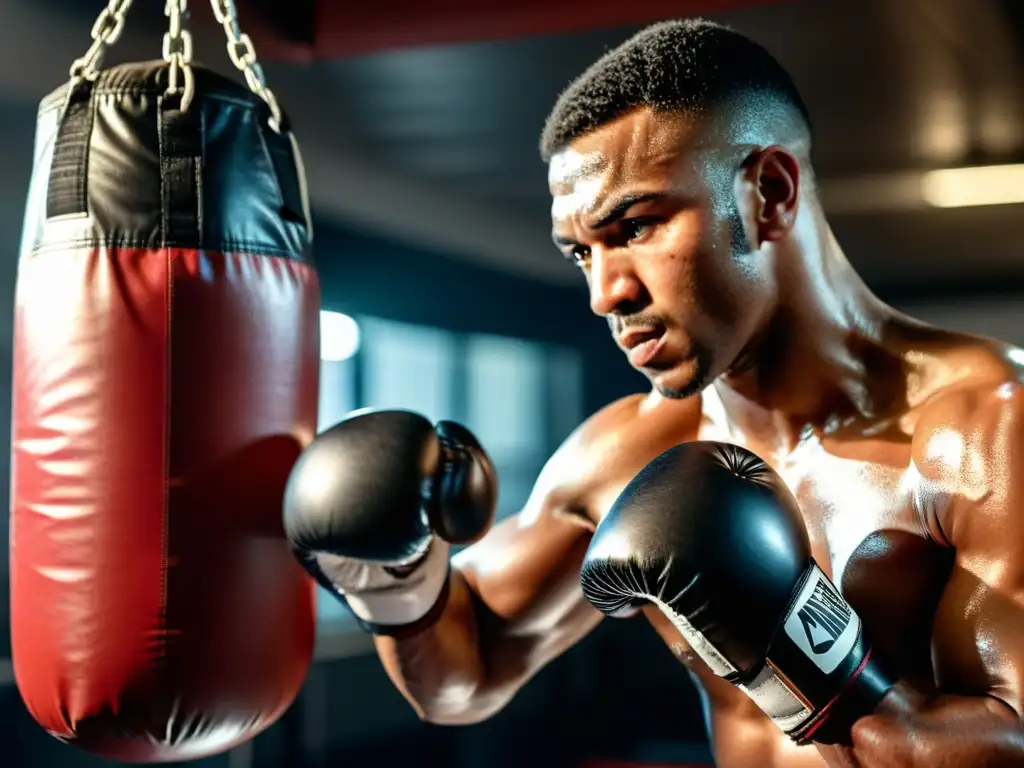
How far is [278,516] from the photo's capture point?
1546mm

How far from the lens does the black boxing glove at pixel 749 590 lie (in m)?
1.22

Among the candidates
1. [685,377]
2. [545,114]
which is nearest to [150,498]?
[685,377]

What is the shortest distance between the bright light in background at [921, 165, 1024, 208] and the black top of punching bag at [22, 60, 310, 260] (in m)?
2.24

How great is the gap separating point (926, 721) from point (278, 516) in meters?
0.86

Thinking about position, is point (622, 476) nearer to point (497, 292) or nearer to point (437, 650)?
point (437, 650)

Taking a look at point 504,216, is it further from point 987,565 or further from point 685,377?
point 987,565

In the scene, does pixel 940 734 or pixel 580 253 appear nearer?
pixel 940 734

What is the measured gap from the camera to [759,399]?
165 cm

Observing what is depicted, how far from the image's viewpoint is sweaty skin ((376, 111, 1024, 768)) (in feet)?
4.18

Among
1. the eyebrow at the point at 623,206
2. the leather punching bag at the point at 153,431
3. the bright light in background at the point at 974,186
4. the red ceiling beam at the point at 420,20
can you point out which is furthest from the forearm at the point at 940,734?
the bright light in background at the point at 974,186

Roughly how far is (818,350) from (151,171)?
962mm

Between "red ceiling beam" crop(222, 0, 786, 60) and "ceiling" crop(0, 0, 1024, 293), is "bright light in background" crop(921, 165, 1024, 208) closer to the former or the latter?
"ceiling" crop(0, 0, 1024, 293)

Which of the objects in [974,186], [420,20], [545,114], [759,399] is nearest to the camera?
[759,399]

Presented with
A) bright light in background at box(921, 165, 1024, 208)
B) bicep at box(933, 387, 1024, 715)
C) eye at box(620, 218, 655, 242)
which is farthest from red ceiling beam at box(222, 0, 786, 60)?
bicep at box(933, 387, 1024, 715)
